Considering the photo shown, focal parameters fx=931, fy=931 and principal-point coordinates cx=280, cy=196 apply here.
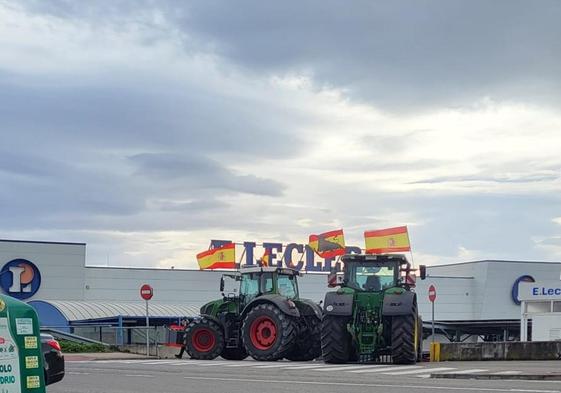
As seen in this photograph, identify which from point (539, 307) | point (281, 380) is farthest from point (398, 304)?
point (539, 307)

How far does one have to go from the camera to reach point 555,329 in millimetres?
41469

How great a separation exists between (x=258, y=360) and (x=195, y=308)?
2459 centimetres

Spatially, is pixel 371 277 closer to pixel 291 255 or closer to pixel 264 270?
pixel 264 270

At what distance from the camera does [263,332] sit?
24.8m

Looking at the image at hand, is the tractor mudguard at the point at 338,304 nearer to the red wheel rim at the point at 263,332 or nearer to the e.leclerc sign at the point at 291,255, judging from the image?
the red wheel rim at the point at 263,332

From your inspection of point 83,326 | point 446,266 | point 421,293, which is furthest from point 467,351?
point 446,266

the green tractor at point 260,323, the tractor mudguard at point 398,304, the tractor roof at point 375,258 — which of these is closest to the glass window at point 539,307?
the green tractor at point 260,323

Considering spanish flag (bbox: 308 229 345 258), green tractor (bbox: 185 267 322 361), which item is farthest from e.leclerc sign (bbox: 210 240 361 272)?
green tractor (bbox: 185 267 322 361)

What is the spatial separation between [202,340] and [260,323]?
9.29 feet

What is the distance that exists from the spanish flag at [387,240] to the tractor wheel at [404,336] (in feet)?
76.8

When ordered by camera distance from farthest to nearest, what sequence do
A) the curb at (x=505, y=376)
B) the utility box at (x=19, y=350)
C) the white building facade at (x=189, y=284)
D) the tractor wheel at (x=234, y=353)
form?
1. the white building facade at (x=189, y=284)
2. the tractor wheel at (x=234, y=353)
3. the curb at (x=505, y=376)
4. the utility box at (x=19, y=350)

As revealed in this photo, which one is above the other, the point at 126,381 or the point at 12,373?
the point at 12,373

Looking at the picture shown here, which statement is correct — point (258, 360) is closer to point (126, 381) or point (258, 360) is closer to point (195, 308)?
point (126, 381)

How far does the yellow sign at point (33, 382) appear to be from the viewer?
721 centimetres
